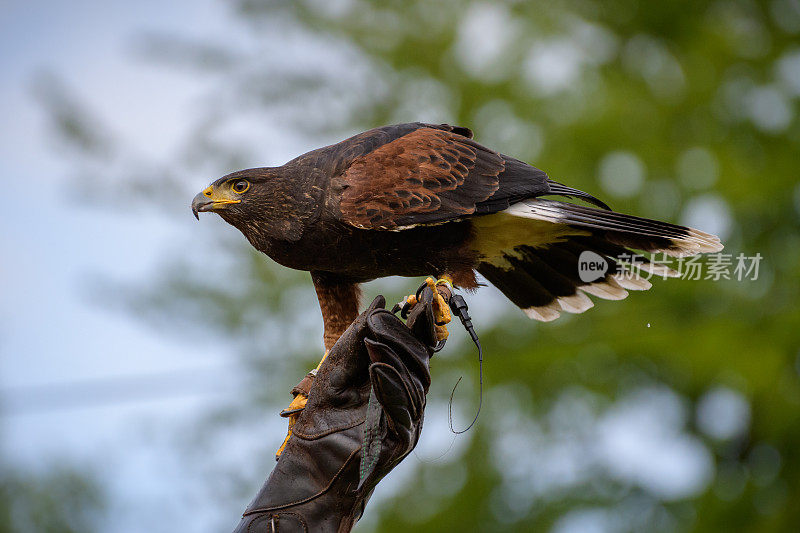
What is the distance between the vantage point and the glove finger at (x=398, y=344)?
2.56 metres

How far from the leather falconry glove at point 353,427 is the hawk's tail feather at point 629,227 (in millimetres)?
645

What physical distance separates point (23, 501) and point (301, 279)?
7108 mm

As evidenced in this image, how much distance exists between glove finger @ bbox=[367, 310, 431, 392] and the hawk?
1.34ft

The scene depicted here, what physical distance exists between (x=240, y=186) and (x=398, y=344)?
1013 mm

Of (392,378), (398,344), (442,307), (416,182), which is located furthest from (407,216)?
(392,378)

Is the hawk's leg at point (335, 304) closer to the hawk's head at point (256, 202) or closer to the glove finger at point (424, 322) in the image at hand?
the hawk's head at point (256, 202)

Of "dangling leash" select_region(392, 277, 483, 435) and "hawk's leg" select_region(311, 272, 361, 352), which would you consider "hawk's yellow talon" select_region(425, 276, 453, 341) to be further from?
"hawk's leg" select_region(311, 272, 361, 352)

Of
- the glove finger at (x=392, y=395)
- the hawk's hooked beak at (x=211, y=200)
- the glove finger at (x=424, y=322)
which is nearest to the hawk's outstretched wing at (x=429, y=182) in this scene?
the glove finger at (x=424, y=322)

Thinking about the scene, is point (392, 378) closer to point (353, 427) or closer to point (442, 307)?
point (353, 427)

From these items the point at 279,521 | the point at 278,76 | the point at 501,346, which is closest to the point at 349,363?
the point at 279,521

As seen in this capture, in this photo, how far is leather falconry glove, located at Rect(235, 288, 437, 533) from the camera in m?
2.55

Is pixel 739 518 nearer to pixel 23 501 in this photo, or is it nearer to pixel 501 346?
pixel 501 346

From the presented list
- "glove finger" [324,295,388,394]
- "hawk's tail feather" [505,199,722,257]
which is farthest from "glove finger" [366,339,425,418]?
"hawk's tail feather" [505,199,722,257]

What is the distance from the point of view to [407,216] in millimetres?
2922
